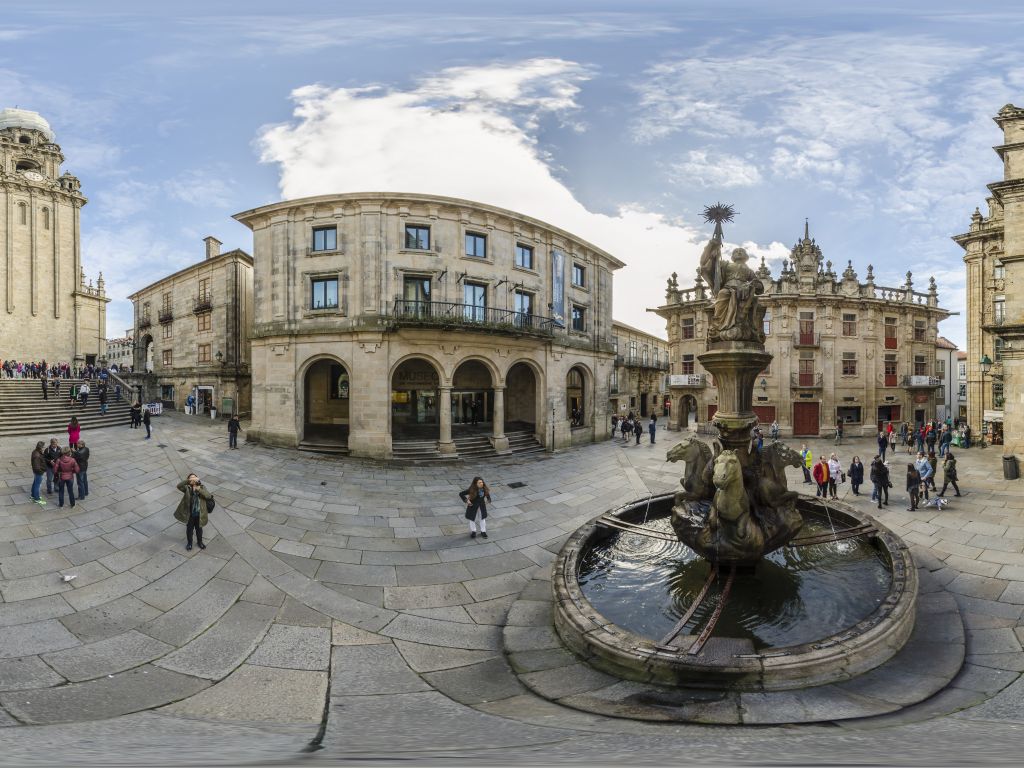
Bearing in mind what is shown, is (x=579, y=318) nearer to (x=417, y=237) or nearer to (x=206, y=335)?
(x=417, y=237)

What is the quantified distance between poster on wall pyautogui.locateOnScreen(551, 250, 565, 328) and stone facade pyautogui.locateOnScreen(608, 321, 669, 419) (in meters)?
19.7

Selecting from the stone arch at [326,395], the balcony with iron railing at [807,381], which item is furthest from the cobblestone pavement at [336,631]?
the balcony with iron railing at [807,381]

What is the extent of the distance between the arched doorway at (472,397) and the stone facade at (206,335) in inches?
579

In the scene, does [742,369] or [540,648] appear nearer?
[540,648]

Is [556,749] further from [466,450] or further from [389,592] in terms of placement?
[466,450]

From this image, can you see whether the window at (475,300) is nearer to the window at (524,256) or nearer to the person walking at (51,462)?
the window at (524,256)

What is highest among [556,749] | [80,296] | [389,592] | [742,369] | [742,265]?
[80,296]

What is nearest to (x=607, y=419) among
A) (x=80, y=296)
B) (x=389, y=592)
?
(x=389, y=592)

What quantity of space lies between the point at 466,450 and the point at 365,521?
1006 centimetres

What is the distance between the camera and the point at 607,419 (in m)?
29.5

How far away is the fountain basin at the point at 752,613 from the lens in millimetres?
5531

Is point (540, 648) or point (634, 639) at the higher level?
point (634, 639)

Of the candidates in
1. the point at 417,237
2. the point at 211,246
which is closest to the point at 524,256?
the point at 417,237

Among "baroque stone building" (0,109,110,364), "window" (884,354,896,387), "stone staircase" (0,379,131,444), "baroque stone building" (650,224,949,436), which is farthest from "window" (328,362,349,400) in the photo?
"window" (884,354,896,387)
